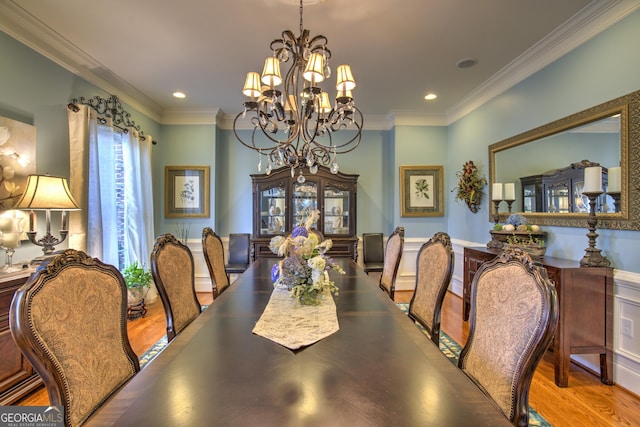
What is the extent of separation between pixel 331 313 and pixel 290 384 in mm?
595

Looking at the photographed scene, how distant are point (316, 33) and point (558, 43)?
2.07m

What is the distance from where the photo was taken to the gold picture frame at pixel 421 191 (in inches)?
174

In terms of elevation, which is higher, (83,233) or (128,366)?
(83,233)

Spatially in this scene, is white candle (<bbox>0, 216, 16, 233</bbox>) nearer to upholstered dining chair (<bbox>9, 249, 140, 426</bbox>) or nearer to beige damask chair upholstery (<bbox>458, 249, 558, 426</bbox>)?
upholstered dining chair (<bbox>9, 249, 140, 426</bbox>)

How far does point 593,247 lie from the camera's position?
210cm

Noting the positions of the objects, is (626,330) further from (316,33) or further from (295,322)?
(316,33)

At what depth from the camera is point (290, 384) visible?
0.87 meters

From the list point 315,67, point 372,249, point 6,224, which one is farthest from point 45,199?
point 372,249

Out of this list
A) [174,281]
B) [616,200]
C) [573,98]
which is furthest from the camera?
[573,98]

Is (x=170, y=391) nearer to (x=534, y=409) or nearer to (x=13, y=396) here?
(x=13, y=396)

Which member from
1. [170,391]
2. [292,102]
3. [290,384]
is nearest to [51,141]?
[292,102]

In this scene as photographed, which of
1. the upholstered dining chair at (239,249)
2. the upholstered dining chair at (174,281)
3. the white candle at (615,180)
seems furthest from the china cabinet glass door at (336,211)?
the white candle at (615,180)

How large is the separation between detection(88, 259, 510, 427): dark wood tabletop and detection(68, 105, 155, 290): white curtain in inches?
89.4

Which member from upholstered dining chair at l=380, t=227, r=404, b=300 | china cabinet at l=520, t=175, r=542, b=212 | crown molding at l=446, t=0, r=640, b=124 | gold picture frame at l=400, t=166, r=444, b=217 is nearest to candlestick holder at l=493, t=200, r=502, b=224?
china cabinet at l=520, t=175, r=542, b=212
